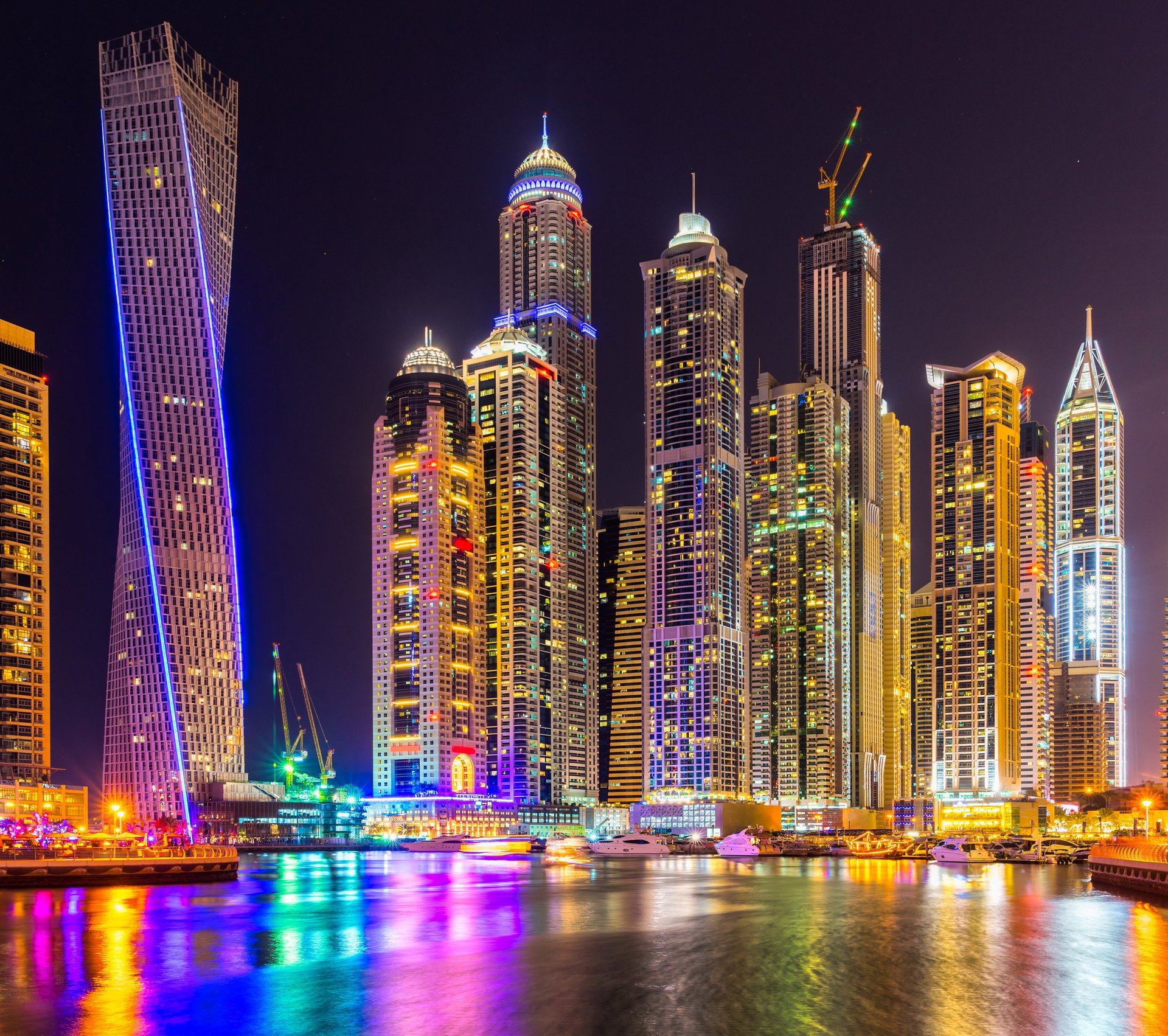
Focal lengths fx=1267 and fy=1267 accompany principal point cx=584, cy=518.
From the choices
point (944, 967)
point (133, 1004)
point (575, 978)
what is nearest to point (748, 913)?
point (944, 967)

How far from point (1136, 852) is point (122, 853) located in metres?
116

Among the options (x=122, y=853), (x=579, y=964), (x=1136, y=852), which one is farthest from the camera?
(x=1136, y=852)

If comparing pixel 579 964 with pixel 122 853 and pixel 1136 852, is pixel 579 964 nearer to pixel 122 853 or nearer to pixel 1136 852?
pixel 122 853

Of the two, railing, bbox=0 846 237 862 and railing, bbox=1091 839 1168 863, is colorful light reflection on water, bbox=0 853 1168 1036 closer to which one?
railing, bbox=1091 839 1168 863

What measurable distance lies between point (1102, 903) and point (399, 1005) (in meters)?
79.2

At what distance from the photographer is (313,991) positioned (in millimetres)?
61781

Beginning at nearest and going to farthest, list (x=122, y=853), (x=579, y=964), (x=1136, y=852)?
(x=579, y=964) → (x=122, y=853) → (x=1136, y=852)

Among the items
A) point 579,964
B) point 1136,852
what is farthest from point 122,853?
point 1136,852

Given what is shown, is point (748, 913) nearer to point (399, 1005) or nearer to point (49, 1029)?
point (399, 1005)

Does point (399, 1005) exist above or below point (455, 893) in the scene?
above

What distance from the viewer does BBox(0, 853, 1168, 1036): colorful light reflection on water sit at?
54.8m

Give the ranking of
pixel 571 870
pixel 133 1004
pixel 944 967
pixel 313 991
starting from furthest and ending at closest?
pixel 571 870, pixel 944 967, pixel 313 991, pixel 133 1004

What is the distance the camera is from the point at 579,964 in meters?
70.9

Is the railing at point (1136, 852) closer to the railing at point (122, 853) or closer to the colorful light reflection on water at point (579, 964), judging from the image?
the colorful light reflection on water at point (579, 964)
